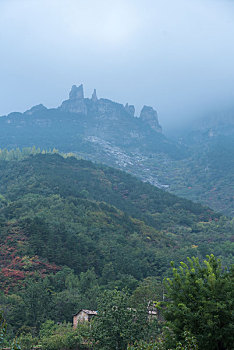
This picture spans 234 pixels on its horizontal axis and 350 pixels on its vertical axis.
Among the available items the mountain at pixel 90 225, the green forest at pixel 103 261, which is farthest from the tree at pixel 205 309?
the mountain at pixel 90 225

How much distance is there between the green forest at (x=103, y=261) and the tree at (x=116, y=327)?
45mm

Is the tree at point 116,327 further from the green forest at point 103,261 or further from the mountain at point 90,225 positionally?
the mountain at point 90,225

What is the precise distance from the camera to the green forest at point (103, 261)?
12.4 meters

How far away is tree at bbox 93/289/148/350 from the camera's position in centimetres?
1567

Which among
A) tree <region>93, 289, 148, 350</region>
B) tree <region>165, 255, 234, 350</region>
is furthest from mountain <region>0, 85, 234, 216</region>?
tree <region>165, 255, 234, 350</region>

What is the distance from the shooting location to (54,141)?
17350 centimetres

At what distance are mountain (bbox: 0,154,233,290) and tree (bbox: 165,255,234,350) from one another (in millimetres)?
26692

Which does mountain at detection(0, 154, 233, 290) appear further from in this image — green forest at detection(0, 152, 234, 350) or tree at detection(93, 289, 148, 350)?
tree at detection(93, 289, 148, 350)

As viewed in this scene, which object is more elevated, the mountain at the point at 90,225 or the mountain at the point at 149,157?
the mountain at the point at 149,157

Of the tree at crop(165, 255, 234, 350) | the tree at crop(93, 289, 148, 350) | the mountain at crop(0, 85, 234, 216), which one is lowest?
the tree at crop(93, 289, 148, 350)

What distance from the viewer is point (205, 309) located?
1151 cm

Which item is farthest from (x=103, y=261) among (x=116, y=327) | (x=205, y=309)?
(x=205, y=309)

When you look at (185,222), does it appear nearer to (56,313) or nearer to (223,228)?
(223,228)

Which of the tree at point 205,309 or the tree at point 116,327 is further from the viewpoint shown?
the tree at point 116,327
